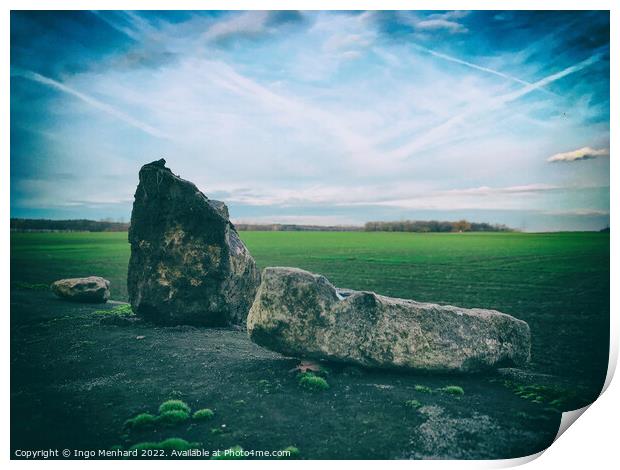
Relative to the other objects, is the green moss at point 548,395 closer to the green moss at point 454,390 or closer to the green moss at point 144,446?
the green moss at point 454,390

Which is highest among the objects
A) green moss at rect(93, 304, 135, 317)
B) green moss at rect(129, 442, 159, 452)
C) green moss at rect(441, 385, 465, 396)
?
green moss at rect(93, 304, 135, 317)

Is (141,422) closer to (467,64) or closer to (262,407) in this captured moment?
(262,407)

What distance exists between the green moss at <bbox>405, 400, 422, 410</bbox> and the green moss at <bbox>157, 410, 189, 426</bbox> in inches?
184

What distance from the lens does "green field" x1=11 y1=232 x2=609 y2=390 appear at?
A: 1188cm

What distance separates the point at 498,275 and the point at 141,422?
27.3 meters

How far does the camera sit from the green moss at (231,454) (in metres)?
7.79

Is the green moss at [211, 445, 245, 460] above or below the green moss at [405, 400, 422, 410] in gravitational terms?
below

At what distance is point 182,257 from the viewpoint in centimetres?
1485

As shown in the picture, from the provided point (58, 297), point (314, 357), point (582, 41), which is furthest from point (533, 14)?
point (58, 297)

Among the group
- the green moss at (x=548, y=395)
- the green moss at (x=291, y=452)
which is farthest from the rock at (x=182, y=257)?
the green moss at (x=548, y=395)

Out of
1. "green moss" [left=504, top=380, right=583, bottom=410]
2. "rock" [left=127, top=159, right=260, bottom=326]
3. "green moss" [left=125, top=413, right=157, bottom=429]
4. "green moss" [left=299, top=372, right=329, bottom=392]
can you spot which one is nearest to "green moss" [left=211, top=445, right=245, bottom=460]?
"green moss" [left=125, top=413, right=157, bottom=429]

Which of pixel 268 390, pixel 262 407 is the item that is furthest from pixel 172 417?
pixel 268 390

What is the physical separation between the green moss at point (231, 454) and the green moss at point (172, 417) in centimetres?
103

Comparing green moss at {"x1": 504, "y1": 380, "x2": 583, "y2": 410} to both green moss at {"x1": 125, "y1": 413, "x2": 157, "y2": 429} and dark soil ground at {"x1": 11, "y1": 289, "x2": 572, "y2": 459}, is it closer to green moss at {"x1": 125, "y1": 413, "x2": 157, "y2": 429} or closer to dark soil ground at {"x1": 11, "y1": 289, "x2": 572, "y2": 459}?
dark soil ground at {"x1": 11, "y1": 289, "x2": 572, "y2": 459}
